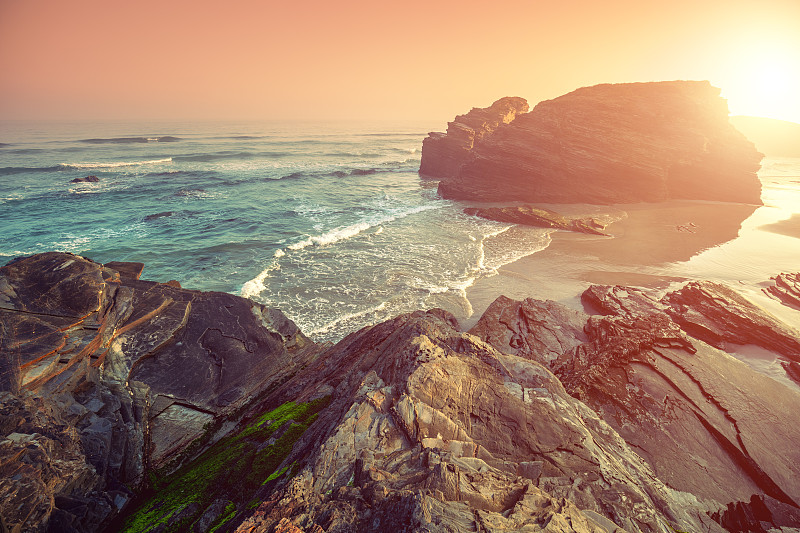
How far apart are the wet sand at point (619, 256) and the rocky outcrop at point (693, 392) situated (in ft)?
16.1

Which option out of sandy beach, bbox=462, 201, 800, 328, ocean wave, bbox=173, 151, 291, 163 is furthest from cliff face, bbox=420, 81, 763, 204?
ocean wave, bbox=173, 151, 291, 163

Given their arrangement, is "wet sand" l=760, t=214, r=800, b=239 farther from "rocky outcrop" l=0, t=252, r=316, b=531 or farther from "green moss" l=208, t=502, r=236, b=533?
"green moss" l=208, t=502, r=236, b=533

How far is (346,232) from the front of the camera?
30.4m

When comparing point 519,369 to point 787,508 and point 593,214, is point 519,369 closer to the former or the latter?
point 787,508

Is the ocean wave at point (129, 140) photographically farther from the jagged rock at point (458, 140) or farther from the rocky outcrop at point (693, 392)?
the rocky outcrop at point (693, 392)

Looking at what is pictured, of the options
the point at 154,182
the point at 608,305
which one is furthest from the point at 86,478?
the point at 154,182

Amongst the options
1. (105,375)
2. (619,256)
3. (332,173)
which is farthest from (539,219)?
(332,173)

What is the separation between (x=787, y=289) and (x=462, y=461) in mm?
24486

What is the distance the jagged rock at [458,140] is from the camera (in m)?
58.2

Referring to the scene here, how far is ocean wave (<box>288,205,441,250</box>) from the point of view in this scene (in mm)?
27714

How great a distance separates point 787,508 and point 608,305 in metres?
10.3

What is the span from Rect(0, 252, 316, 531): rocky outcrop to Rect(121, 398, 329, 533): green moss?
115cm

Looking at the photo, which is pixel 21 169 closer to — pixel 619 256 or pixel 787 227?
pixel 619 256

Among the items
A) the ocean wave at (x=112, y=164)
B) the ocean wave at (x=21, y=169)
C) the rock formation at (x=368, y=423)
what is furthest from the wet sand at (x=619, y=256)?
the ocean wave at (x=21, y=169)
